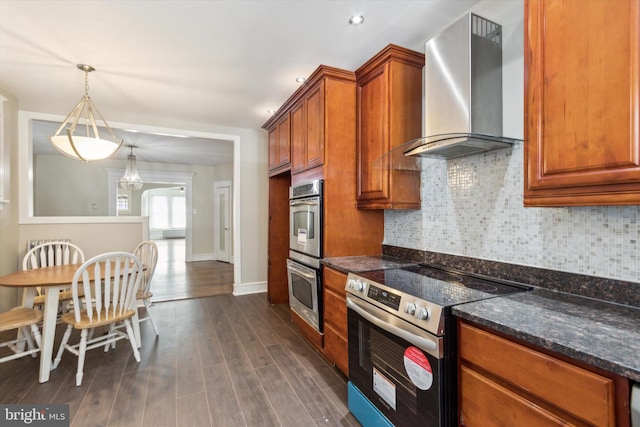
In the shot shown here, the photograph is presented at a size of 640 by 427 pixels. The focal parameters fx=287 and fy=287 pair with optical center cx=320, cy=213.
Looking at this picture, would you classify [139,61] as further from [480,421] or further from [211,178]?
[211,178]

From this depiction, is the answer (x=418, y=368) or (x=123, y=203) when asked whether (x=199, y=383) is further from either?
(x=123, y=203)

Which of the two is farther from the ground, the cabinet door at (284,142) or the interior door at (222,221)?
the cabinet door at (284,142)

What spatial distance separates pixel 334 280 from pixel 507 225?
1189 millimetres

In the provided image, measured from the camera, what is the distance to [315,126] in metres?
2.59

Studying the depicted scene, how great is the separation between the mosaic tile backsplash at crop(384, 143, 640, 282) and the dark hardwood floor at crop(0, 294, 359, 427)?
132cm

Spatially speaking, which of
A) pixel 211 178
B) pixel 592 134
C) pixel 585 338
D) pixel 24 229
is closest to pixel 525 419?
pixel 585 338

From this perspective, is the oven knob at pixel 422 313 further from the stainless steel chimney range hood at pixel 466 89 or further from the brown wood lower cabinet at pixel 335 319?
the stainless steel chimney range hood at pixel 466 89

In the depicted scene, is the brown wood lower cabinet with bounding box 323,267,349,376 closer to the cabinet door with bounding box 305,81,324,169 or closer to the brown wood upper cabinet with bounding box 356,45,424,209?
the brown wood upper cabinet with bounding box 356,45,424,209

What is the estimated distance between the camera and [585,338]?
0.89 metres

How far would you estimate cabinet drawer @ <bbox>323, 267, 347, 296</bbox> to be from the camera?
6.78ft

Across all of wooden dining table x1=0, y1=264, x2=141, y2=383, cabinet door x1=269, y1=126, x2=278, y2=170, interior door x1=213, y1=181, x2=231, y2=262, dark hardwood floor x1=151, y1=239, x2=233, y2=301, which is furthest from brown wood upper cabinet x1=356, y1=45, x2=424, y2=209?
interior door x1=213, y1=181, x2=231, y2=262

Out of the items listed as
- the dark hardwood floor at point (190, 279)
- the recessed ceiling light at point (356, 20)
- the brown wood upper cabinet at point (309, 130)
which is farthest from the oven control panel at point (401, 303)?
the dark hardwood floor at point (190, 279)

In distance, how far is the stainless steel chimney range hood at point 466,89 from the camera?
5.16 ft

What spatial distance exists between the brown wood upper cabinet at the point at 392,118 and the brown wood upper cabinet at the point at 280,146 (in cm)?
116
